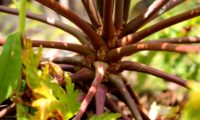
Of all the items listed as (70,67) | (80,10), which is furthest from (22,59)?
(80,10)

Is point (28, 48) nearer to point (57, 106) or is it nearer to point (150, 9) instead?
point (57, 106)

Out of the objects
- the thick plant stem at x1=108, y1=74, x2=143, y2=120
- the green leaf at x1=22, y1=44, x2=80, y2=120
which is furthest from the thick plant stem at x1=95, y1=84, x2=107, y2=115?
the green leaf at x1=22, y1=44, x2=80, y2=120

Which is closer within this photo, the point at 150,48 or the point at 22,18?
the point at 22,18

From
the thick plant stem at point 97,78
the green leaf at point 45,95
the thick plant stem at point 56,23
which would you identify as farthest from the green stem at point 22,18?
the thick plant stem at point 56,23

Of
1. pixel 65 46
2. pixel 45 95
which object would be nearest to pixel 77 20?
pixel 65 46

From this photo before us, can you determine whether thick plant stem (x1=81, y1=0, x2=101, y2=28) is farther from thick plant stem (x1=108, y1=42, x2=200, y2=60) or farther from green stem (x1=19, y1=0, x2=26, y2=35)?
green stem (x1=19, y1=0, x2=26, y2=35)

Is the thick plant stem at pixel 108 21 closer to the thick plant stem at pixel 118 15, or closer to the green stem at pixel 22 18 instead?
the thick plant stem at pixel 118 15

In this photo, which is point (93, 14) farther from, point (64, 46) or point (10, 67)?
point (10, 67)
